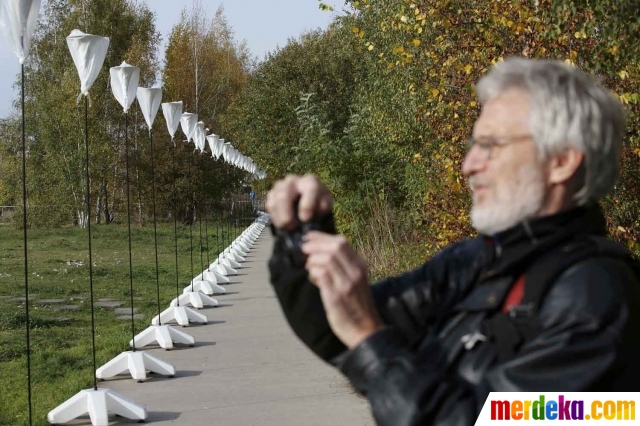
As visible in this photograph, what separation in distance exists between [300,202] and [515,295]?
44cm

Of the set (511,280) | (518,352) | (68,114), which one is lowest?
(518,352)

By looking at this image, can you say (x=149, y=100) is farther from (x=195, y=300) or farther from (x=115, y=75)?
(x=195, y=300)

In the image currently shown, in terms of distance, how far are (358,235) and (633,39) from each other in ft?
37.3

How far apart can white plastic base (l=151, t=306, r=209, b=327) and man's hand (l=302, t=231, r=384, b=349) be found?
1160 centimetres

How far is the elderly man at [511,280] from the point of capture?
5.76 ft

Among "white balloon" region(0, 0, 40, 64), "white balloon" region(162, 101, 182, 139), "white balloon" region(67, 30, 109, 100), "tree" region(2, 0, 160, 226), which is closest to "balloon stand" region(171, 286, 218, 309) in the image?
"white balloon" region(162, 101, 182, 139)

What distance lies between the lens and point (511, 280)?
6.37 ft

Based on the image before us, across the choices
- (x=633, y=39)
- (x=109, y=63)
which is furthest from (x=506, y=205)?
(x=109, y=63)

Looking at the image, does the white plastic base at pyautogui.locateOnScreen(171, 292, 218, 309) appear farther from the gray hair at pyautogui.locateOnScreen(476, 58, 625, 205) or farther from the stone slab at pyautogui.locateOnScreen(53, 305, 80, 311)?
the gray hair at pyautogui.locateOnScreen(476, 58, 625, 205)

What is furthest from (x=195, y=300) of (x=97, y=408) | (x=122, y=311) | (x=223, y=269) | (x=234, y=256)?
(x=234, y=256)

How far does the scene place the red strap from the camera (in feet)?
6.25

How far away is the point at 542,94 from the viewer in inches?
76.7

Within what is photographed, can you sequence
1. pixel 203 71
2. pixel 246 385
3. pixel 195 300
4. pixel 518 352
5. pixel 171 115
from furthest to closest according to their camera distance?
pixel 203 71, pixel 171 115, pixel 195 300, pixel 246 385, pixel 518 352

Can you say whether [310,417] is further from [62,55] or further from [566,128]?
[62,55]
